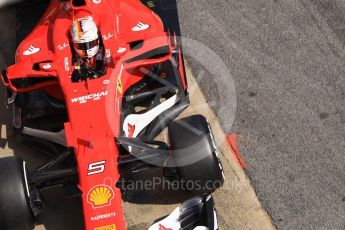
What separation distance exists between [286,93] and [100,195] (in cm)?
346

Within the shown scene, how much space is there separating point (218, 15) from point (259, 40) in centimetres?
85

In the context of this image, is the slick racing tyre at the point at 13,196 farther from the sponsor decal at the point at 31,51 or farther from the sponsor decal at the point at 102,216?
the sponsor decal at the point at 31,51

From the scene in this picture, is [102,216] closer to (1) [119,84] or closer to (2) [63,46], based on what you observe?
(1) [119,84]

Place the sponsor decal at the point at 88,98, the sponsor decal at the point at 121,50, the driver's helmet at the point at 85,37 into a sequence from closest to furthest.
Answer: the sponsor decal at the point at 88,98 < the driver's helmet at the point at 85,37 < the sponsor decal at the point at 121,50

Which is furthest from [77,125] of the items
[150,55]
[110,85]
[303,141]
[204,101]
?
[303,141]

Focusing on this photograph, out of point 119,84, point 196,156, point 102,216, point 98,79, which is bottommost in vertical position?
point 102,216

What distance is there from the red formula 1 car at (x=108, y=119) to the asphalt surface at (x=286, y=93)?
0.94 m

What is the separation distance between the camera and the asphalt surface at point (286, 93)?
8.16 m

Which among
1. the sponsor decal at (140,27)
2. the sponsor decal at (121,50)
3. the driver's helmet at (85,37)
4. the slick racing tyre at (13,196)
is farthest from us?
the sponsor decal at (140,27)

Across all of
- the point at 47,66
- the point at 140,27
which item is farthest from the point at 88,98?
the point at 140,27

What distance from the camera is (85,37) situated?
7.79m

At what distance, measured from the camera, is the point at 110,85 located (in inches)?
305

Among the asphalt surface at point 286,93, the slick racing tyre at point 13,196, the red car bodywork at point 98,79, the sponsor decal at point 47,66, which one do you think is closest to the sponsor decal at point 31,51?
the red car bodywork at point 98,79

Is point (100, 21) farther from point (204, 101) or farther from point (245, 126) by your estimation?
point (245, 126)
